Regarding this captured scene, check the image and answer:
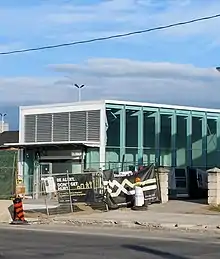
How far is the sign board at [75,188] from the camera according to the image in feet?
96.1

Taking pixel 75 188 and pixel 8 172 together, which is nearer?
pixel 75 188

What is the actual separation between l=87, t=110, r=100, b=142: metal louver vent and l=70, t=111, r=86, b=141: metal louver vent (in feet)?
1.65

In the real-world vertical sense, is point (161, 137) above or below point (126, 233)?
above

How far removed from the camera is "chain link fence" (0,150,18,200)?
40.2 metres

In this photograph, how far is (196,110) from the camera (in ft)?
151

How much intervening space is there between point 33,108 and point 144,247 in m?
31.0

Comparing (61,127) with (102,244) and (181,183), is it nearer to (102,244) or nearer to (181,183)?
(181,183)

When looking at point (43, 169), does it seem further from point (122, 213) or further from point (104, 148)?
point (122, 213)

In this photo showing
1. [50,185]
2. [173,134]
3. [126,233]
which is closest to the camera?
[126,233]

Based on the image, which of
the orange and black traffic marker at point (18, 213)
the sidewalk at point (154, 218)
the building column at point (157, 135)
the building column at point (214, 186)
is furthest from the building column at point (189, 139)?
the orange and black traffic marker at point (18, 213)

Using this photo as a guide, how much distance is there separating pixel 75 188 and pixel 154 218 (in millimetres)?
4946

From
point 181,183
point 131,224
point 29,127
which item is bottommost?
point 131,224

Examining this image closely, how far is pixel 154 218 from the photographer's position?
85.0ft

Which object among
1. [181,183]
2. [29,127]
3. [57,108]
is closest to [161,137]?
[57,108]
